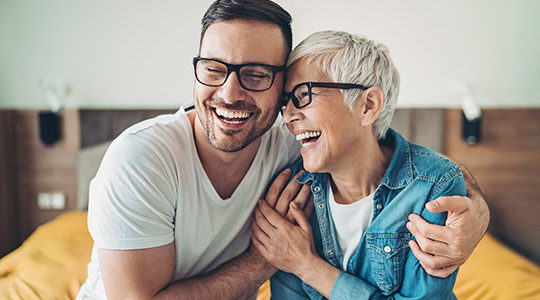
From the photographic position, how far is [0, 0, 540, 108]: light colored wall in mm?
2732

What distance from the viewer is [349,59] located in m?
1.13

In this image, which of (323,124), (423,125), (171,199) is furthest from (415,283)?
(423,125)

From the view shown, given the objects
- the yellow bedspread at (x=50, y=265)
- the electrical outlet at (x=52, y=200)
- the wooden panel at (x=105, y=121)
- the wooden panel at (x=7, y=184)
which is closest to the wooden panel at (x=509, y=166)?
the wooden panel at (x=105, y=121)

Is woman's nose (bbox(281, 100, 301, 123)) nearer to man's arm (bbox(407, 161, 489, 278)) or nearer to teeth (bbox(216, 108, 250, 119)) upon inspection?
teeth (bbox(216, 108, 250, 119))

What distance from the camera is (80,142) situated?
3.05 meters

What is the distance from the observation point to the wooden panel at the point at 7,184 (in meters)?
3.01

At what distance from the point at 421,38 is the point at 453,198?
6.94 feet

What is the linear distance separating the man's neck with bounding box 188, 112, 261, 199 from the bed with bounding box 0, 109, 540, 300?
764 millimetres

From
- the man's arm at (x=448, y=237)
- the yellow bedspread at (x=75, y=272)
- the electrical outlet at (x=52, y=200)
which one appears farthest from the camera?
the electrical outlet at (x=52, y=200)

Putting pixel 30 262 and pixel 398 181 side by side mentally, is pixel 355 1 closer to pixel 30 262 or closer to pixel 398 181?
pixel 398 181

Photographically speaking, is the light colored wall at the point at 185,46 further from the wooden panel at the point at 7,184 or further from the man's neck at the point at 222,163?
the man's neck at the point at 222,163

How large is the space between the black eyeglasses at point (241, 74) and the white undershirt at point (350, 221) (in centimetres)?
45

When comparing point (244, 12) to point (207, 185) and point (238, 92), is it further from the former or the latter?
point (207, 185)

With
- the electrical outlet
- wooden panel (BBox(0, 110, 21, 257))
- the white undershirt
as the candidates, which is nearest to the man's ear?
the white undershirt
